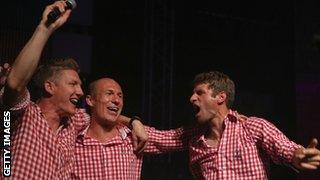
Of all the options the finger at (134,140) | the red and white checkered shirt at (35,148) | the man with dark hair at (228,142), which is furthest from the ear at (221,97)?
the red and white checkered shirt at (35,148)

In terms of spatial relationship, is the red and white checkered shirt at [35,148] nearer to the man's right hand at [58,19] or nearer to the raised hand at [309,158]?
the man's right hand at [58,19]

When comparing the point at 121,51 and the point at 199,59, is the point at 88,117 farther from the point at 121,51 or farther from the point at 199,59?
the point at 199,59

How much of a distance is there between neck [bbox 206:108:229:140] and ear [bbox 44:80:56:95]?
3.56 feet

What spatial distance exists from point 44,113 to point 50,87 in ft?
0.56

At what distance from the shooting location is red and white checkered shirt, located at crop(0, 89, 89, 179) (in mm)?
2357

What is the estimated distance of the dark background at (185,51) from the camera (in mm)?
6090

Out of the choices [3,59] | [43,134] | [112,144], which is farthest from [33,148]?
[3,59]

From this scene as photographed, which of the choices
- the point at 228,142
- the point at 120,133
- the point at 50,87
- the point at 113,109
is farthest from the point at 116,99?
the point at 228,142

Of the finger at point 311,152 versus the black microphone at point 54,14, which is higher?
the black microphone at point 54,14

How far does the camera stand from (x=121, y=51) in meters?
6.70

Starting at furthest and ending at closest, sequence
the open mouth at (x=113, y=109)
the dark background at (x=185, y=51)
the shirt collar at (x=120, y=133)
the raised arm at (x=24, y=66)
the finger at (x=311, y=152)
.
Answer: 1. the dark background at (x=185, y=51)
2. the open mouth at (x=113, y=109)
3. the shirt collar at (x=120, y=133)
4. the finger at (x=311, y=152)
5. the raised arm at (x=24, y=66)

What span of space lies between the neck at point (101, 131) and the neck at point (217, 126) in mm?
638

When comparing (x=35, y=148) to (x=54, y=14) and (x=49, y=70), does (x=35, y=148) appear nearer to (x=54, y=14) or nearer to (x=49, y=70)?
(x=49, y=70)

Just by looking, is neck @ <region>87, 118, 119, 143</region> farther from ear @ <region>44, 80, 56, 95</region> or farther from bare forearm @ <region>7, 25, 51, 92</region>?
bare forearm @ <region>7, 25, 51, 92</region>
